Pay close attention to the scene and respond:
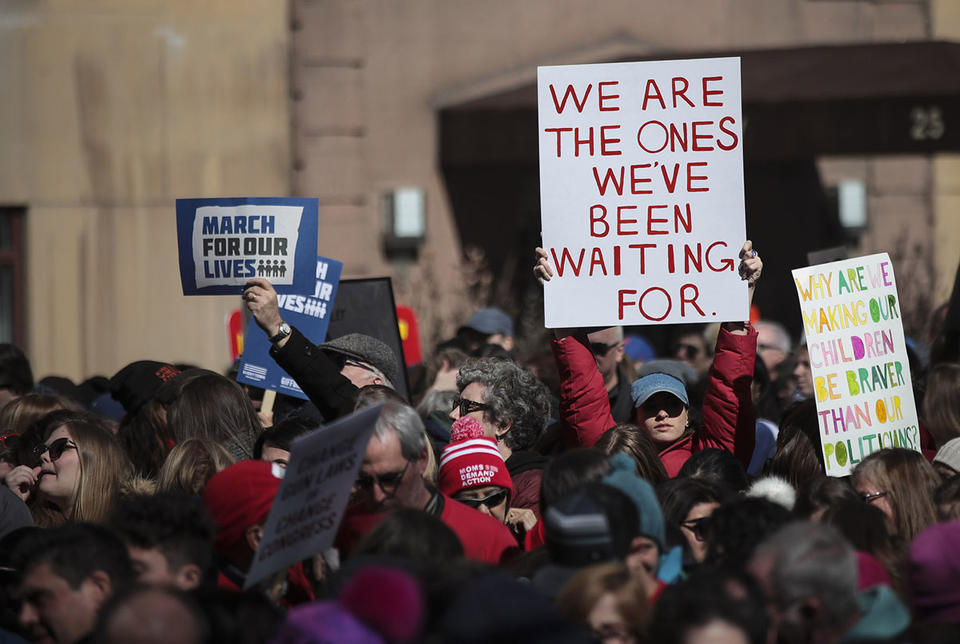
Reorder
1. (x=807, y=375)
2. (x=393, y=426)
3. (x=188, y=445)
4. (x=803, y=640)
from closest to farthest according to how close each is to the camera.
A: 1. (x=803, y=640)
2. (x=393, y=426)
3. (x=188, y=445)
4. (x=807, y=375)

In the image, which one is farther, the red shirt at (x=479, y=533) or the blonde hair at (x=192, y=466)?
Result: the blonde hair at (x=192, y=466)

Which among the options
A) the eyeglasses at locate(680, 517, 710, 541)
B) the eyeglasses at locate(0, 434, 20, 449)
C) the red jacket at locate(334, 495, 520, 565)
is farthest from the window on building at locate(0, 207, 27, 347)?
the eyeglasses at locate(680, 517, 710, 541)

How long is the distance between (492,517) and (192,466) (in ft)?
3.51

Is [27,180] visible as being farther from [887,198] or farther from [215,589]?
[215,589]

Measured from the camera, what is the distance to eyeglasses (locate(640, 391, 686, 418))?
227 inches

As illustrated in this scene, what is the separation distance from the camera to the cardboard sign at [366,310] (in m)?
7.24

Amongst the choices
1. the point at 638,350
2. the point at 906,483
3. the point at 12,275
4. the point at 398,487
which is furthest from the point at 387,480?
the point at 12,275

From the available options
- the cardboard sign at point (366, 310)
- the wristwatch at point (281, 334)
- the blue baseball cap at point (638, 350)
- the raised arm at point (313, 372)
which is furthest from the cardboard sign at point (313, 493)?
the blue baseball cap at point (638, 350)

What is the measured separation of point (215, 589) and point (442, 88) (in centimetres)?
1015

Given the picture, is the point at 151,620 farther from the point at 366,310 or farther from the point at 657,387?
the point at 366,310

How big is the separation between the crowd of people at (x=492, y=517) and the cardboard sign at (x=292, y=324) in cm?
17

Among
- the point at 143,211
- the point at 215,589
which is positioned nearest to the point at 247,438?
the point at 215,589

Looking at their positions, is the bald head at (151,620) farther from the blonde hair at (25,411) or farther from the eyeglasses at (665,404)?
the blonde hair at (25,411)

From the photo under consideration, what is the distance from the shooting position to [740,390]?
Answer: 17.7ft
